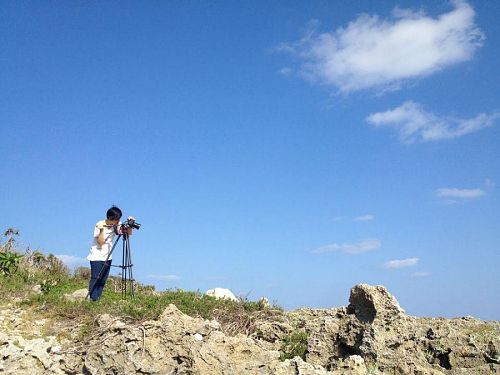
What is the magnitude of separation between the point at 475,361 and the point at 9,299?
10.8 metres

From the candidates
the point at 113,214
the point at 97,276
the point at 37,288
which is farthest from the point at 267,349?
the point at 37,288

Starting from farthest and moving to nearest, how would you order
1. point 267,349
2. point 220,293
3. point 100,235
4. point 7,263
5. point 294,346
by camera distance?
point 220,293
point 7,263
point 100,235
point 294,346
point 267,349

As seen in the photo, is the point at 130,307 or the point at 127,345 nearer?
the point at 127,345

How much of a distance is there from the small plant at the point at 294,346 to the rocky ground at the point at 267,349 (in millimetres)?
509

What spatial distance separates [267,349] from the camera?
9.02m

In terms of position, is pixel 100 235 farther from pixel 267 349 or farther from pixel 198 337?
pixel 267 349

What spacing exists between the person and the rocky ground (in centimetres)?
387

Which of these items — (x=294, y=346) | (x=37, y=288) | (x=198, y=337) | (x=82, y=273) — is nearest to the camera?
(x=198, y=337)

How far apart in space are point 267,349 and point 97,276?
22.0 ft

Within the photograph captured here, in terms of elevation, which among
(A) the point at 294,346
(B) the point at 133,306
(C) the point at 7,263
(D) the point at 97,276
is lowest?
(A) the point at 294,346

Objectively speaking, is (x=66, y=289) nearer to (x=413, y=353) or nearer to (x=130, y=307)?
(x=130, y=307)

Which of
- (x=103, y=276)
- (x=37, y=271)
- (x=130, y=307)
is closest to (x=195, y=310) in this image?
(x=130, y=307)

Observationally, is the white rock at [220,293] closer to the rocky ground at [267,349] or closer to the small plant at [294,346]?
the small plant at [294,346]

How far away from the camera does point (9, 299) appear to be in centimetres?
1335
